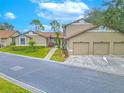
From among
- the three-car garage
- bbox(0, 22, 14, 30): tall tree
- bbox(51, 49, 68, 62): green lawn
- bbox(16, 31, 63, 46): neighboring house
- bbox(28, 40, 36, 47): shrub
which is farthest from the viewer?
bbox(0, 22, 14, 30): tall tree

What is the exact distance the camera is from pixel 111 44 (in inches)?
1224

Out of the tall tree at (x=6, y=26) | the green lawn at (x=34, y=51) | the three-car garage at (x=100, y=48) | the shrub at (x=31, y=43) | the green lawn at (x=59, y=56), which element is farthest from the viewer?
the tall tree at (x=6, y=26)

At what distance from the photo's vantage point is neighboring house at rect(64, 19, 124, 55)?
3111 cm

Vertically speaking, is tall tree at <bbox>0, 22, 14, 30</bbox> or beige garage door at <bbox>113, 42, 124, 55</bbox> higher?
tall tree at <bbox>0, 22, 14, 30</bbox>

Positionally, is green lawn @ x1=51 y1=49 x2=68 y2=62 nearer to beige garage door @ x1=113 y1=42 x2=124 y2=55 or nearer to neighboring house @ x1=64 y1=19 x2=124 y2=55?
neighboring house @ x1=64 y1=19 x2=124 y2=55

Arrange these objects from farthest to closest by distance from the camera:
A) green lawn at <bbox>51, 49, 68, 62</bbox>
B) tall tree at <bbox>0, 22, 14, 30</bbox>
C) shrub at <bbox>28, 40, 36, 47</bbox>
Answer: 1. tall tree at <bbox>0, 22, 14, 30</bbox>
2. shrub at <bbox>28, 40, 36, 47</bbox>
3. green lawn at <bbox>51, 49, 68, 62</bbox>

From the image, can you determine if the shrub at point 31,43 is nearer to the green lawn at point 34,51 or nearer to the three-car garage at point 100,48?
the green lawn at point 34,51

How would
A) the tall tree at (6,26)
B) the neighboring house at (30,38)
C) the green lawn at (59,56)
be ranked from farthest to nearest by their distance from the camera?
1. the tall tree at (6,26)
2. the neighboring house at (30,38)
3. the green lawn at (59,56)

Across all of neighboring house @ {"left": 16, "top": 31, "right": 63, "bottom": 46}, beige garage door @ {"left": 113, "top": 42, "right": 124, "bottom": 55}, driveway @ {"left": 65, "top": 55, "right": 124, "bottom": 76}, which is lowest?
driveway @ {"left": 65, "top": 55, "right": 124, "bottom": 76}

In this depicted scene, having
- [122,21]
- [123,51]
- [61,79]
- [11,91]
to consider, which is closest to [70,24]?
[123,51]

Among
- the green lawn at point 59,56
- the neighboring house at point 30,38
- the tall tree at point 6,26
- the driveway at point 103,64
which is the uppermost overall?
the tall tree at point 6,26

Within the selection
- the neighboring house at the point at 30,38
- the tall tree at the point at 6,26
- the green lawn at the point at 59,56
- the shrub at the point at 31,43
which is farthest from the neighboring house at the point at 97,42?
the tall tree at the point at 6,26

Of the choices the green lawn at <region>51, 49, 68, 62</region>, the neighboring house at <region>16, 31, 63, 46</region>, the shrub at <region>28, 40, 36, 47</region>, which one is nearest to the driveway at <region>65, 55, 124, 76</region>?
the green lawn at <region>51, 49, 68, 62</region>

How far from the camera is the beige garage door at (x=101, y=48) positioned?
31.1 m
